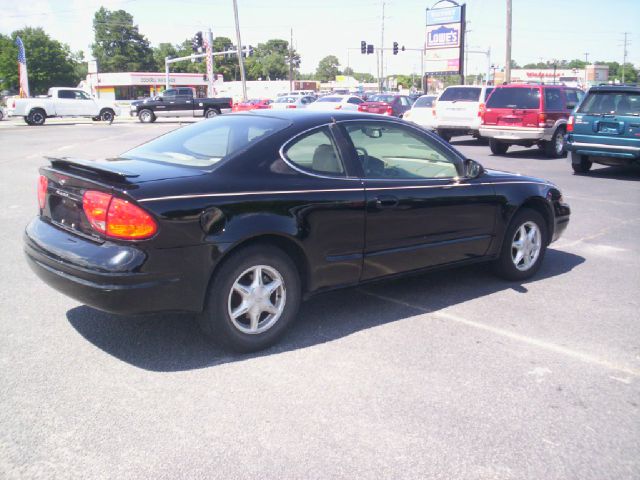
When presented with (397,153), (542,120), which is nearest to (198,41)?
(542,120)

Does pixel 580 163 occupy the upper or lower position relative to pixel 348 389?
upper

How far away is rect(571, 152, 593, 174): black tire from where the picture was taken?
13664mm

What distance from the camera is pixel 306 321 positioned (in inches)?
187

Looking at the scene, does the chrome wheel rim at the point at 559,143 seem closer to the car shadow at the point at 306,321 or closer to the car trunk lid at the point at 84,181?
the car shadow at the point at 306,321

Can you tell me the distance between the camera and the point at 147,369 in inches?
151

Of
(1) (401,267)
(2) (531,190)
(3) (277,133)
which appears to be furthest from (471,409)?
(2) (531,190)

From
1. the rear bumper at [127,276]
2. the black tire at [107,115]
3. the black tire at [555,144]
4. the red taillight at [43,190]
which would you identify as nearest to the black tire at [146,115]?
the black tire at [107,115]

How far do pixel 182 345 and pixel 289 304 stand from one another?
76 centimetres

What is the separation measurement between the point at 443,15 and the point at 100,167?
4084 cm

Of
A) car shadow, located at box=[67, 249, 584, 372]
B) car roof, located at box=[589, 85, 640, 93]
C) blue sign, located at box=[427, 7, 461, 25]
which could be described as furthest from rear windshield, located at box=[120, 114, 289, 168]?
blue sign, located at box=[427, 7, 461, 25]

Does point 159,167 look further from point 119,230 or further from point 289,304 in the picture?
point 289,304

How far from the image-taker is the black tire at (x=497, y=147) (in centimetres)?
1718

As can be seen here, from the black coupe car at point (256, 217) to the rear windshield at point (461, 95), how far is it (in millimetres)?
15123

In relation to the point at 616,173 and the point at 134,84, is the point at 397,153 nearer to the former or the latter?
the point at 616,173
